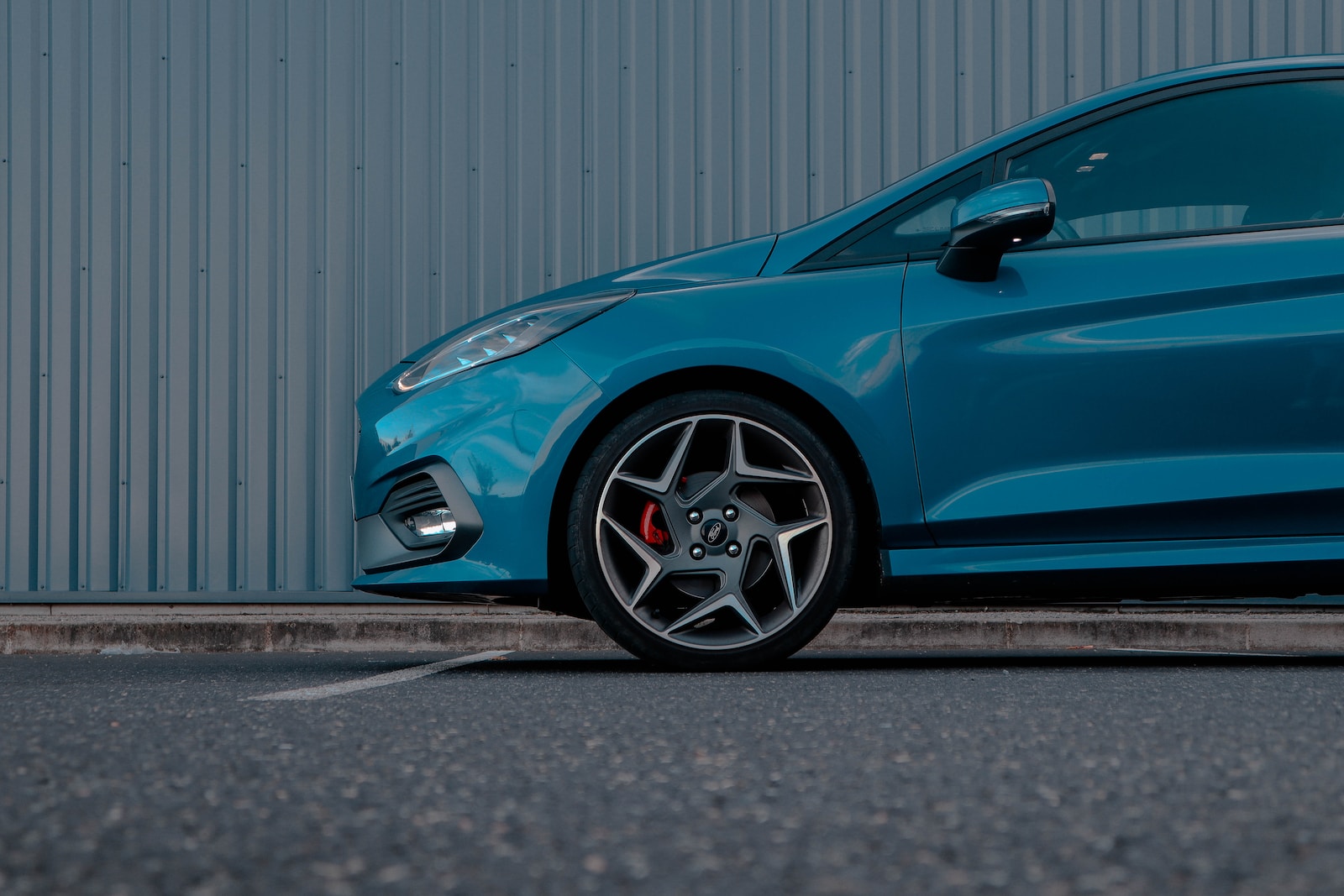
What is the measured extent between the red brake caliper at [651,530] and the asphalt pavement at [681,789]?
46 centimetres

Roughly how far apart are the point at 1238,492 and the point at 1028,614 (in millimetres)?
2417

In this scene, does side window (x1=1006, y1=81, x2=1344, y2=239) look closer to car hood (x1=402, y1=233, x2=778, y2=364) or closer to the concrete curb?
car hood (x1=402, y1=233, x2=778, y2=364)

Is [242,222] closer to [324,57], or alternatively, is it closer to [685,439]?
[324,57]

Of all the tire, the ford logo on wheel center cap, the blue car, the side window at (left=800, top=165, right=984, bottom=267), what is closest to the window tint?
the side window at (left=800, top=165, right=984, bottom=267)

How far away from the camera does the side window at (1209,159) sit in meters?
3.70

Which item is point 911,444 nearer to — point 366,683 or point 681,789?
point 366,683

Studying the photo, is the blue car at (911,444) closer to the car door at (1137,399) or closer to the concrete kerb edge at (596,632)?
the car door at (1137,399)

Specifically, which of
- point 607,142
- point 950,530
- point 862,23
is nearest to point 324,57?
point 607,142

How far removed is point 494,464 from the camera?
3369 millimetres

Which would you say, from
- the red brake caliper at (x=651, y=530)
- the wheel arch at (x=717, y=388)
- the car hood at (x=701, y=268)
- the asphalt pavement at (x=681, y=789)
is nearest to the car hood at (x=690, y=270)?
the car hood at (x=701, y=268)

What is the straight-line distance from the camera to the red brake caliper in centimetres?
337

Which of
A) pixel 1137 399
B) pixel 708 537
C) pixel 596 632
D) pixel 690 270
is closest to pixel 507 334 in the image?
pixel 690 270

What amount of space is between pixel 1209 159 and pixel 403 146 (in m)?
3.88

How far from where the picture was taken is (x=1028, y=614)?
5680 millimetres
